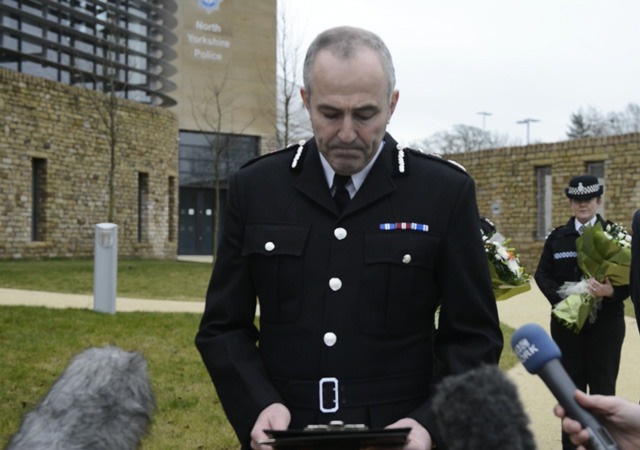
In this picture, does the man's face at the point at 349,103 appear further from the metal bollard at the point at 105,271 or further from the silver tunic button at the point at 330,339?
the metal bollard at the point at 105,271

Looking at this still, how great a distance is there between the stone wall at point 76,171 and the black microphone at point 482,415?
24.9m

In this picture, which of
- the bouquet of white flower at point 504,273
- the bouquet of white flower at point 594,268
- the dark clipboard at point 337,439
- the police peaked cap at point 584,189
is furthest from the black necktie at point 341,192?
the police peaked cap at point 584,189

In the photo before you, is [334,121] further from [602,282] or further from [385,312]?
[602,282]

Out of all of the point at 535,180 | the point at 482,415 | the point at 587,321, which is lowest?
the point at 587,321

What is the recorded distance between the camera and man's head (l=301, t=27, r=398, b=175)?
2293mm

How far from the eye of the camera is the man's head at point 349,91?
2.29m

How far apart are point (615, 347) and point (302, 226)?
4950mm

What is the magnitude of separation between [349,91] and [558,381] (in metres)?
1.11

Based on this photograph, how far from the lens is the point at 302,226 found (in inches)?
101

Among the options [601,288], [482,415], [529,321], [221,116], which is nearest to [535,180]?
[529,321]

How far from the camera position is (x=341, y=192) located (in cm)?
258

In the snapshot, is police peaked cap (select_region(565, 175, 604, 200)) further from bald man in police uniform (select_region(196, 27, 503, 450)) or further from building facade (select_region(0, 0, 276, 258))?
building facade (select_region(0, 0, 276, 258))

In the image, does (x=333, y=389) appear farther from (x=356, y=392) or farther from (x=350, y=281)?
(x=350, y=281)

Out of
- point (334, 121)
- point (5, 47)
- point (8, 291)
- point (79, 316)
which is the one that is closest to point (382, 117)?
point (334, 121)
